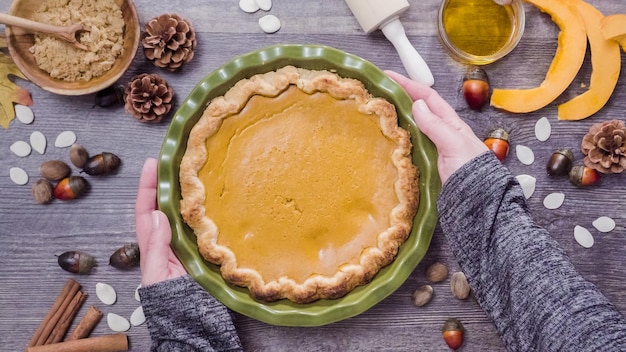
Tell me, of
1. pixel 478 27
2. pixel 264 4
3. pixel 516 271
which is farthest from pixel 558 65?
pixel 264 4

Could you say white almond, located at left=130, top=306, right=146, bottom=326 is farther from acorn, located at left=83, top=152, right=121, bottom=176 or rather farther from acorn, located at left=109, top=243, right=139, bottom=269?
acorn, located at left=83, top=152, right=121, bottom=176

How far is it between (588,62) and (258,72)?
3.42 feet

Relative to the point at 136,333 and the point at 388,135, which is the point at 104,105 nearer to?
the point at 136,333

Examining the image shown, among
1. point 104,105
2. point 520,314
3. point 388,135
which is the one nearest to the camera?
point 520,314

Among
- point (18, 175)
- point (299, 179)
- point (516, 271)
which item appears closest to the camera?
point (516, 271)

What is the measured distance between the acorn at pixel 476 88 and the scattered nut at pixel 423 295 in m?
0.58

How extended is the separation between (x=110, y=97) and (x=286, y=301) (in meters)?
0.82

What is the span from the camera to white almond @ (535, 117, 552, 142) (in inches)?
76.5

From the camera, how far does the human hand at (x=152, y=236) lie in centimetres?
170

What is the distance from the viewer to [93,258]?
76.1 inches

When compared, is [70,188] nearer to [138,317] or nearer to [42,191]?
[42,191]

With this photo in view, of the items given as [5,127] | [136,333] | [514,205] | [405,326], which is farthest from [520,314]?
[5,127]

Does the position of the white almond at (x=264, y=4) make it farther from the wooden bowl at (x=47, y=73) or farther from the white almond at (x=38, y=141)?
the white almond at (x=38, y=141)

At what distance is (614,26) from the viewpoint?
1.84 meters
